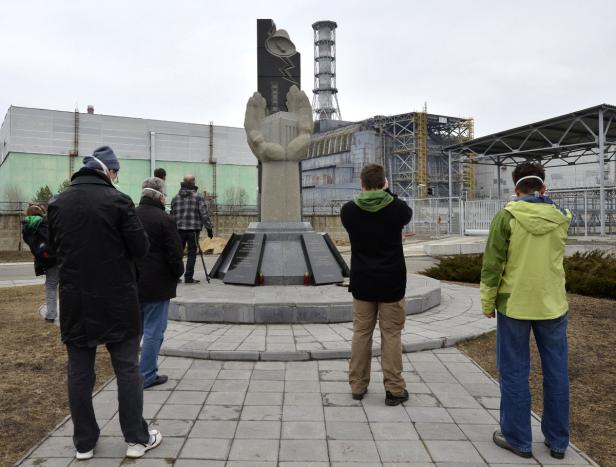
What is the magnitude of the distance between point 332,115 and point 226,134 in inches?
980

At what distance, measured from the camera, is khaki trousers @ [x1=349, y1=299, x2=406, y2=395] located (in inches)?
167

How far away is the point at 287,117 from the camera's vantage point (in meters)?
9.95

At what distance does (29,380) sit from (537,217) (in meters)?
4.99

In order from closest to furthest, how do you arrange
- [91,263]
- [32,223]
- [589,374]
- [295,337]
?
1. [91,263]
2. [589,374]
3. [295,337]
4. [32,223]

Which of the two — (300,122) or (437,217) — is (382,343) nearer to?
A: (300,122)

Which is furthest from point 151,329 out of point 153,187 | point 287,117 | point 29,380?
point 287,117

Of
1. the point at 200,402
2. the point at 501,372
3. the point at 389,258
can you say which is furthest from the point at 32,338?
the point at 501,372

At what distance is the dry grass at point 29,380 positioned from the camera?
3756 mm

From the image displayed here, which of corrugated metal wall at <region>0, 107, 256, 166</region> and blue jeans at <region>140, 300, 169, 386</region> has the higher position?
corrugated metal wall at <region>0, 107, 256, 166</region>

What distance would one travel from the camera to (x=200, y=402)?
4.31 m

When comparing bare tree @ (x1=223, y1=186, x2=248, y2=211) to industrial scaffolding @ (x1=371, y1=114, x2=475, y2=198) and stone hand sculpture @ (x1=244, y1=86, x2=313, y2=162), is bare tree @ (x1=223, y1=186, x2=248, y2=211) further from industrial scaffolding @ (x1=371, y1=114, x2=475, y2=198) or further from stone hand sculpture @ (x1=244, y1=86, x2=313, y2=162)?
stone hand sculpture @ (x1=244, y1=86, x2=313, y2=162)

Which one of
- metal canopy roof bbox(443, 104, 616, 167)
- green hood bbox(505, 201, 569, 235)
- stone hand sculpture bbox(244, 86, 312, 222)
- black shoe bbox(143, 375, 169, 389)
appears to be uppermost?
metal canopy roof bbox(443, 104, 616, 167)

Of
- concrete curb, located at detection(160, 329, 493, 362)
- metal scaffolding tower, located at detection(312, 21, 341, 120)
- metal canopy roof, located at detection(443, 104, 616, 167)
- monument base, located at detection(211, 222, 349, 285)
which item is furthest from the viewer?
metal scaffolding tower, located at detection(312, 21, 341, 120)

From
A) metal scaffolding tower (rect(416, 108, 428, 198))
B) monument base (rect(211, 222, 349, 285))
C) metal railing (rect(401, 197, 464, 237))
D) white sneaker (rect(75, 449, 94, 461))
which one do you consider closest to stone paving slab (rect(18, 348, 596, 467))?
white sneaker (rect(75, 449, 94, 461))
